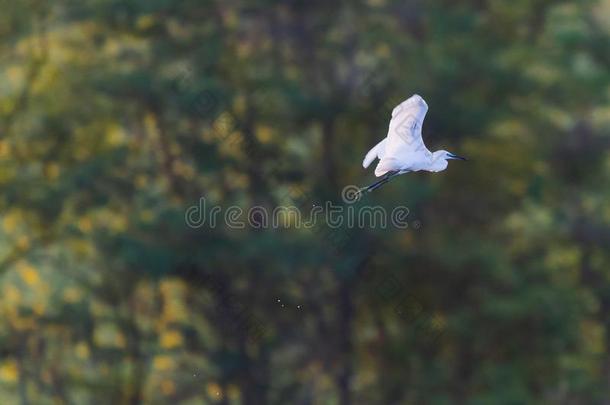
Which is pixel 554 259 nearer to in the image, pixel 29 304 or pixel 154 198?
pixel 154 198

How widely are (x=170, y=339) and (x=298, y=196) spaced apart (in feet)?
8.63

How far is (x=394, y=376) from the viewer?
625 inches

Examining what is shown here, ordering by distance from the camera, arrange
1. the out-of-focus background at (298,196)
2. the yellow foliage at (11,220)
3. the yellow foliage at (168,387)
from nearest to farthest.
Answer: the out-of-focus background at (298,196) < the yellow foliage at (11,220) < the yellow foliage at (168,387)

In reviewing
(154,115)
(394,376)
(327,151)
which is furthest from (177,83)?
(394,376)

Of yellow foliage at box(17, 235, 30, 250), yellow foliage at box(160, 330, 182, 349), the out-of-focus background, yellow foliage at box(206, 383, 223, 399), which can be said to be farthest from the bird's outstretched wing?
yellow foliage at box(17, 235, 30, 250)

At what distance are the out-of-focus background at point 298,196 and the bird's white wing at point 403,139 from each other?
622cm

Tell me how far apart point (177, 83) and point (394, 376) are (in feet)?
14.5

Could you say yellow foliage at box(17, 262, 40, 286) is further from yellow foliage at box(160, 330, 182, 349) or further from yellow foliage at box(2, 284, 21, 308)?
yellow foliage at box(160, 330, 182, 349)

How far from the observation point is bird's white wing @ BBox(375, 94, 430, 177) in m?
7.90

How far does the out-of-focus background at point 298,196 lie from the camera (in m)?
14.8

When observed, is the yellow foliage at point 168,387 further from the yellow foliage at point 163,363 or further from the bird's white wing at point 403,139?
the bird's white wing at point 403,139

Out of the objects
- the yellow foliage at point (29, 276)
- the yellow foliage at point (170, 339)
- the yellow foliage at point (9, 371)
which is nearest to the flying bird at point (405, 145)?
the yellow foliage at point (29, 276)

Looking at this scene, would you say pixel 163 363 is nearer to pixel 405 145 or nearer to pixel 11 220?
pixel 11 220

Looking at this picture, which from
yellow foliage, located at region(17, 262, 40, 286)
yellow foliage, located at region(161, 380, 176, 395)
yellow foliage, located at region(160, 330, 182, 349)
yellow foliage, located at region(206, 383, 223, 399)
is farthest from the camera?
yellow foliage, located at region(161, 380, 176, 395)
